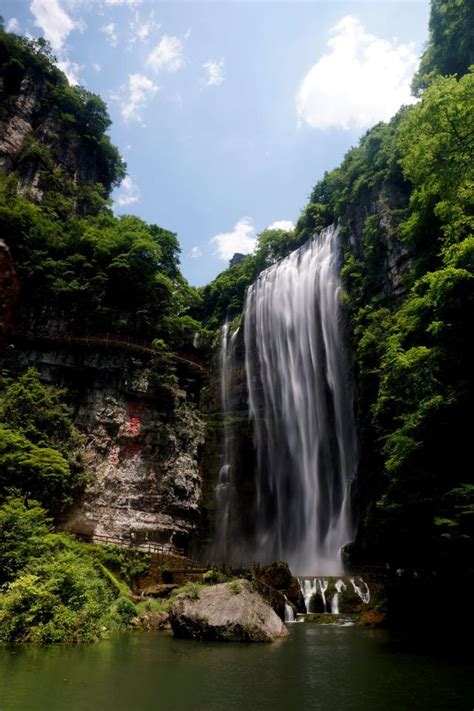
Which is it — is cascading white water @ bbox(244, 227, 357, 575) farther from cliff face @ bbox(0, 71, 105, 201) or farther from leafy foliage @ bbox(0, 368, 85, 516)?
cliff face @ bbox(0, 71, 105, 201)

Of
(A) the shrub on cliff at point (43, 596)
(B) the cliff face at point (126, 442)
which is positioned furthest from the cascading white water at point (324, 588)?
(B) the cliff face at point (126, 442)

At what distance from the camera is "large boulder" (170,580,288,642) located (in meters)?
8.06

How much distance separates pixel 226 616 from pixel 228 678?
320 cm

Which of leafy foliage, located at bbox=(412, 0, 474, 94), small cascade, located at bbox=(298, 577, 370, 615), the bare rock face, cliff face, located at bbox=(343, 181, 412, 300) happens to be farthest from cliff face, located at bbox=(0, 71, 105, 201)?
small cascade, located at bbox=(298, 577, 370, 615)

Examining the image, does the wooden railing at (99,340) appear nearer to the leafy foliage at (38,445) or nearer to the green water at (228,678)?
the leafy foliage at (38,445)

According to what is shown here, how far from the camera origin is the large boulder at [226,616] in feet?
26.5

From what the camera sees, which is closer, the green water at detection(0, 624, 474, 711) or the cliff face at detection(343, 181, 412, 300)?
the green water at detection(0, 624, 474, 711)

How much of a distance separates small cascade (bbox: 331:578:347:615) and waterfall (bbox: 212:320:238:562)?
1020 cm

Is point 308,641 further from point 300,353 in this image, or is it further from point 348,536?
point 300,353

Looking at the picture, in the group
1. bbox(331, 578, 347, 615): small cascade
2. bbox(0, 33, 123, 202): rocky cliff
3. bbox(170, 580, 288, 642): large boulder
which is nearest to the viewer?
bbox(170, 580, 288, 642): large boulder

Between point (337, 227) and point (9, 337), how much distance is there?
19913mm

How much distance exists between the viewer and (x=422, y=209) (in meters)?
14.1

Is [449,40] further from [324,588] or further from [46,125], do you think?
[46,125]

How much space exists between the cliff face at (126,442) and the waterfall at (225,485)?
3173 millimetres
